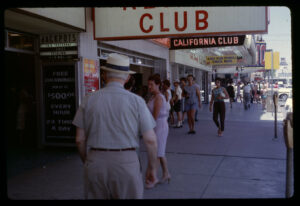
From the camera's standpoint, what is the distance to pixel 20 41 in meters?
7.38

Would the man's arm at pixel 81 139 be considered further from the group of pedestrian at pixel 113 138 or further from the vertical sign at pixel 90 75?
the vertical sign at pixel 90 75

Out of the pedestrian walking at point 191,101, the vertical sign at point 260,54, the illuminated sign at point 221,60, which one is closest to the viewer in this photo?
the pedestrian walking at point 191,101

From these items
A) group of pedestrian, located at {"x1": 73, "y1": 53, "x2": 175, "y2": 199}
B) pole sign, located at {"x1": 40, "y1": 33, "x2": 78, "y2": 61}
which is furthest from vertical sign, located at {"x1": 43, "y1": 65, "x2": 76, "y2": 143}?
group of pedestrian, located at {"x1": 73, "y1": 53, "x2": 175, "y2": 199}

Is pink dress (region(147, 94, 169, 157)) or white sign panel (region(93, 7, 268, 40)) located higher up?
white sign panel (region(93, 7, 268, 40))

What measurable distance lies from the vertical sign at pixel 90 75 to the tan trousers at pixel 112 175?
5.09m

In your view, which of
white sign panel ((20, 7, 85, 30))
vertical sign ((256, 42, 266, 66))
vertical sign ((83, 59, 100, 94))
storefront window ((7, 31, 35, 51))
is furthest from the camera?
vertical sign ((256, 42, 266, 66))

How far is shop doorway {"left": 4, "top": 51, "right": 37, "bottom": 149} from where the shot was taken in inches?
337

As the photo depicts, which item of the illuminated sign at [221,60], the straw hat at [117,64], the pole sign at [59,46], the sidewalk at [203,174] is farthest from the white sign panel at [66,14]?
the illuminated sign at [221,60]

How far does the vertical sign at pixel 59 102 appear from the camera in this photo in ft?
25.0

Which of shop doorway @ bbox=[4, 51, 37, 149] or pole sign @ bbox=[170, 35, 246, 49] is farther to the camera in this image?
pole sign @ bbox=[170, 35, 246, 49]

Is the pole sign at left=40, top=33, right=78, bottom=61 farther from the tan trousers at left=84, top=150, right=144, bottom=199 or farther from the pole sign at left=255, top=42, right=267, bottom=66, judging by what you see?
the pole sign at left=255, top=42, right=267, bottom=66

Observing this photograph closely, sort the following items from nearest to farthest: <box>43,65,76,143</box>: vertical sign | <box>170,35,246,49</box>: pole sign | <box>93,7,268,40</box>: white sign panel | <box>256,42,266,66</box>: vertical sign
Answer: <box>93,7,268,40</box>: white sign panel
<box>43,65,76,143</box>: vertical sign
<box>170,35,246,49</box>: pole sign
<box>256,42,266,66</box>: vertical sign

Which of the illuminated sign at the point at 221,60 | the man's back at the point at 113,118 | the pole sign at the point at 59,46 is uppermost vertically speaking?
the illuminated sign at the point at 221,60
